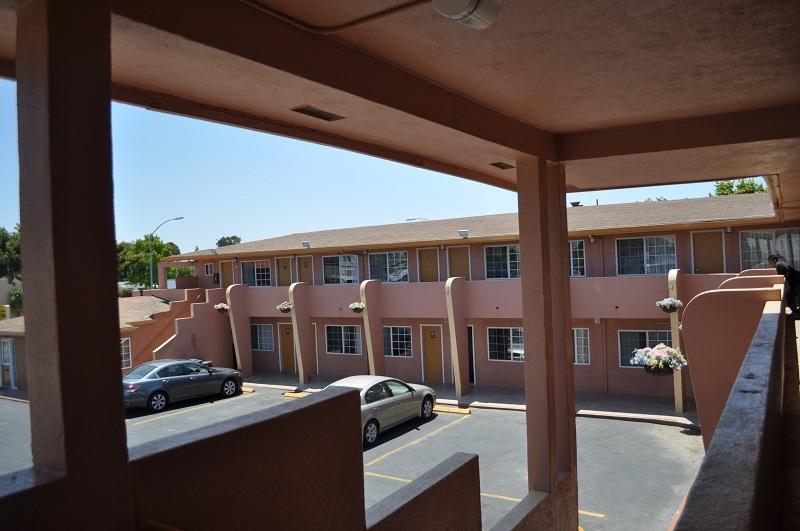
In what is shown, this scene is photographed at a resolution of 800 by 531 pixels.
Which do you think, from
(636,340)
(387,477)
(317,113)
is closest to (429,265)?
(636,340)

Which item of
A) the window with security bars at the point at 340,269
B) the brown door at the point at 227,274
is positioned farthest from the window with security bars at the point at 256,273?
the window with security bars at the point at 340,269

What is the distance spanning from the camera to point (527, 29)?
154 inches

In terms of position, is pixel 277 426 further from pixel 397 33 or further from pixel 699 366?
pixel 699 366

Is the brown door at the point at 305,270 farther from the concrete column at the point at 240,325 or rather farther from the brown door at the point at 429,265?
the brown door at the point at 429,265

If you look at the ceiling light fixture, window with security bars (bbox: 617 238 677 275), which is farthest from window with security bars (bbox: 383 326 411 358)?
the ceiling light fixture

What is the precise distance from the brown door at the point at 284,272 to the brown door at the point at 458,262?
25.0 ft

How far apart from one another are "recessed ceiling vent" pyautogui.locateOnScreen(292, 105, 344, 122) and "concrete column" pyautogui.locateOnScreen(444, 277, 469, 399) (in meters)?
15.4

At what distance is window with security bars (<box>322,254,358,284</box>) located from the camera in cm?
2447

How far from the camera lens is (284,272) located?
26297 millimetres

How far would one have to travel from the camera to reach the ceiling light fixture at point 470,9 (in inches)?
120

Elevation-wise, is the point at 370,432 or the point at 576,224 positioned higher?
the point at 576,224

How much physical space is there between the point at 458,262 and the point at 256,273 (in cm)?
1014

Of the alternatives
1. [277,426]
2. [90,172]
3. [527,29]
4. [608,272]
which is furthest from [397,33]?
[608,272]

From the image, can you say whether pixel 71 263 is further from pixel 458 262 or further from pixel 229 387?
pixel 458 262
